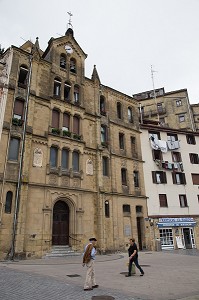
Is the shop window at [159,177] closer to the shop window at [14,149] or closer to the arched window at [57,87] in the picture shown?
the arched window at [57,87]

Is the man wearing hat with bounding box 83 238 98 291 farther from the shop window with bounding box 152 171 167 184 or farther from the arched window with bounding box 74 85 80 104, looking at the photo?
the shop window with bounding box 152 171 167 184

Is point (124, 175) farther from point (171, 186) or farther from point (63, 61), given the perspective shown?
point (63, 61)

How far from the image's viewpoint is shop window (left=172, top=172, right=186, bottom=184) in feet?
106

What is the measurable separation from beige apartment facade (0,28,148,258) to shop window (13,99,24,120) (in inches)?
3.9

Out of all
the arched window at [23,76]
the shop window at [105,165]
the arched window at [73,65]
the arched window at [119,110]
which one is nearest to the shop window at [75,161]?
the shop window at [105,165]

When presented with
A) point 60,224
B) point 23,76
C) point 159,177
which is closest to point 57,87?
point 23,76

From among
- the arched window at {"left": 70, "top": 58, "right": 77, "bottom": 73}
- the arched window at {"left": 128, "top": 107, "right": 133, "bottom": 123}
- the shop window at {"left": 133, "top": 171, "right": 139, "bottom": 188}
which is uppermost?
the arched window at {"left": 70, "top": 58, "right": 77, "bottom": 73}

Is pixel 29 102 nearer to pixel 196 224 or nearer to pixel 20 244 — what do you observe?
pixel 20 244

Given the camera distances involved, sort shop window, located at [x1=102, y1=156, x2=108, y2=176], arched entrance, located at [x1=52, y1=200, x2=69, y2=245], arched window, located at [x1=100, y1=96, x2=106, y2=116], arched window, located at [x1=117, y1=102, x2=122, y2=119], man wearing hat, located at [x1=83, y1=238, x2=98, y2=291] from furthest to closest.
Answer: arched window, located at [x1=117, y1=102, x2=122, y2=119]
arched window, located at [x1=100, y1=96, x2=106, y2=116]
shop window, located at [x1=102, y1=156, x2=108, y2=176]
arched entrance, located at [x1=52, y1=200, x2=69, y2=245]
man wearing hat, located at [x1=83, y1=238, x2=98, y2=291]

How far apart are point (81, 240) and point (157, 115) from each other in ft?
128

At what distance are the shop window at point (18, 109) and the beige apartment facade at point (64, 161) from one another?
10 centimetres

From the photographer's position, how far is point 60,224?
23.0 metres

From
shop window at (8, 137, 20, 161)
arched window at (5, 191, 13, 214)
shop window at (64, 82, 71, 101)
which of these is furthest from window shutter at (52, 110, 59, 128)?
arched window at (5, 191, 13, 214)

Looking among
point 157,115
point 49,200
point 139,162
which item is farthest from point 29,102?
point 157,115
